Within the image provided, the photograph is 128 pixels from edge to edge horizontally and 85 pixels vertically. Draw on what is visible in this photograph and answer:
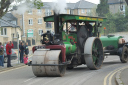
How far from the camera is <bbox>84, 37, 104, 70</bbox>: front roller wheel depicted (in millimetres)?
16172

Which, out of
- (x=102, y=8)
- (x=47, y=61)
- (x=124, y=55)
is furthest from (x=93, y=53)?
(x=102, y=8)

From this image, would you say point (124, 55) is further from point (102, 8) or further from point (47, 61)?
point (102, 8)

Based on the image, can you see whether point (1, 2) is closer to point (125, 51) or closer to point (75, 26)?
point (75, 26)

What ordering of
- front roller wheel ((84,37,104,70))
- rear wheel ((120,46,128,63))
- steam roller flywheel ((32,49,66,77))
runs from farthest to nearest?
1. rear wheel ((120,46,128,63))
2. front roller wheel ((84,37,104,70))
3. steam roller flywheel ((32,49,66,77))

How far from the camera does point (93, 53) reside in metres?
17.0

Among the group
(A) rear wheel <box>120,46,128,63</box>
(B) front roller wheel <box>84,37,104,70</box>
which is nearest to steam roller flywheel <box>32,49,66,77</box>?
(B) front roller wheel <box>84,37,104,70</box>

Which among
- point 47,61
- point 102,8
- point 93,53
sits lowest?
point 47,61

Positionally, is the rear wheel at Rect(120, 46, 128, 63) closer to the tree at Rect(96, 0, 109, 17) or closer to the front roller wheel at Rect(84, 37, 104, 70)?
the front roller wheel at Rect(84, 37, 104, 70)

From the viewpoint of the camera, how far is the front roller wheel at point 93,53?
16172mm

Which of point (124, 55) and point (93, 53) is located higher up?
point (93, 53)

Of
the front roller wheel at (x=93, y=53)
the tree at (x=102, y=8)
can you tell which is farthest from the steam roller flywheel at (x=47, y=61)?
the tree at (x=102, y=8)

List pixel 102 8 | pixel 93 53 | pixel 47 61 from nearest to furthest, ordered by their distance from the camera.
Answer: pixel 47 61 < pixel 93 53 < pixel 102 8

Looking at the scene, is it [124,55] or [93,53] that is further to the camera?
[124,55]

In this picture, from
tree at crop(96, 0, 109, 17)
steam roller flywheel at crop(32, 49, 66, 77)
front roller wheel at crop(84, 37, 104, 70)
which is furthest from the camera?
tree at crop(96, 0, 109, 17)
